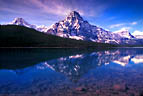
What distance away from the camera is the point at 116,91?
17688 millimetres

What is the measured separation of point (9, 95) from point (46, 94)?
15.0ft

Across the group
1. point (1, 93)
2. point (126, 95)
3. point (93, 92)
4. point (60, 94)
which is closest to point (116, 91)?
point (126, 95)

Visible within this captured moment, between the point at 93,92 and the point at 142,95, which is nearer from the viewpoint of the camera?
the point at 142,95

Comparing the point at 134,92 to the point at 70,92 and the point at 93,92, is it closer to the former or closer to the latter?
the point at 93,92

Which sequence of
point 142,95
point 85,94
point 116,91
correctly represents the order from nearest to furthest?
1. point 142,95
2. point 85,94
3. point 116,91

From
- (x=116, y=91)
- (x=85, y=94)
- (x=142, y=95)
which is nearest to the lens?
(x=142, y=95)

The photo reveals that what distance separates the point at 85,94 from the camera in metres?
16.5

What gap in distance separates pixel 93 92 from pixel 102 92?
1179 mm

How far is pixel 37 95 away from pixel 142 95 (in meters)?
12.6

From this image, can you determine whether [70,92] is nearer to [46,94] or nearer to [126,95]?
[46,94]

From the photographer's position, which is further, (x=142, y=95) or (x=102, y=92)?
(x=102, y=92)

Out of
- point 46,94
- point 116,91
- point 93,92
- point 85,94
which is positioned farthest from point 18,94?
point 116,91

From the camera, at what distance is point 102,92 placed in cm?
1730

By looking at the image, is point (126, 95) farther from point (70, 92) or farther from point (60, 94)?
point (60, 94)
